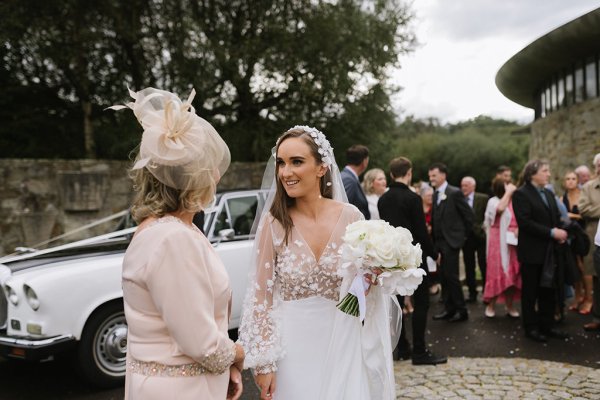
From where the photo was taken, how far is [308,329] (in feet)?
9.36

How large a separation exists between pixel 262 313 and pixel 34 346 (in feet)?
10.1

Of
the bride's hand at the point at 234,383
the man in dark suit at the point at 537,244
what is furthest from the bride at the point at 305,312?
the man in dark suit at the point at 537,244

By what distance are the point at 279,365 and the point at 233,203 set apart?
4095mm

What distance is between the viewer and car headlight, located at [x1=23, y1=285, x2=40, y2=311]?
16.0 feet

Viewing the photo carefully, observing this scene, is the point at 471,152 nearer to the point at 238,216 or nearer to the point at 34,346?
the point at 238,216

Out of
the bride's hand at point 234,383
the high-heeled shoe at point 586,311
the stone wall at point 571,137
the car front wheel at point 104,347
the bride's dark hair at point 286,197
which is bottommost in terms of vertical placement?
the high-heeled shoe at point 586,311

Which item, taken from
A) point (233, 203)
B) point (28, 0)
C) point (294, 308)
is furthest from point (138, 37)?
point (294, 308)

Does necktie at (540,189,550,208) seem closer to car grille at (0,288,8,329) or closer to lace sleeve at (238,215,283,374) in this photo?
lace sleeve at (238,215,283,374)

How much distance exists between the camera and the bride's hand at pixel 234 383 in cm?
227

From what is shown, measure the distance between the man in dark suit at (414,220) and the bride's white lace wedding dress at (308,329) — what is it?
278cm

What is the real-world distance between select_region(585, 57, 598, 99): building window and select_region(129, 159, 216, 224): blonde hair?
13.8m

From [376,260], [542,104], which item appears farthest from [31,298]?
[542,104]

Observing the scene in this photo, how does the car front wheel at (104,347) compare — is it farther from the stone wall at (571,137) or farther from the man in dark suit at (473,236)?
the stone wall at (571,137)

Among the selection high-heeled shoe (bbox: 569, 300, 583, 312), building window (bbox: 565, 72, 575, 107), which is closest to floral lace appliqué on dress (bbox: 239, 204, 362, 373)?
high-heeled shoe (bbox: 569, 300, 583, 312)
